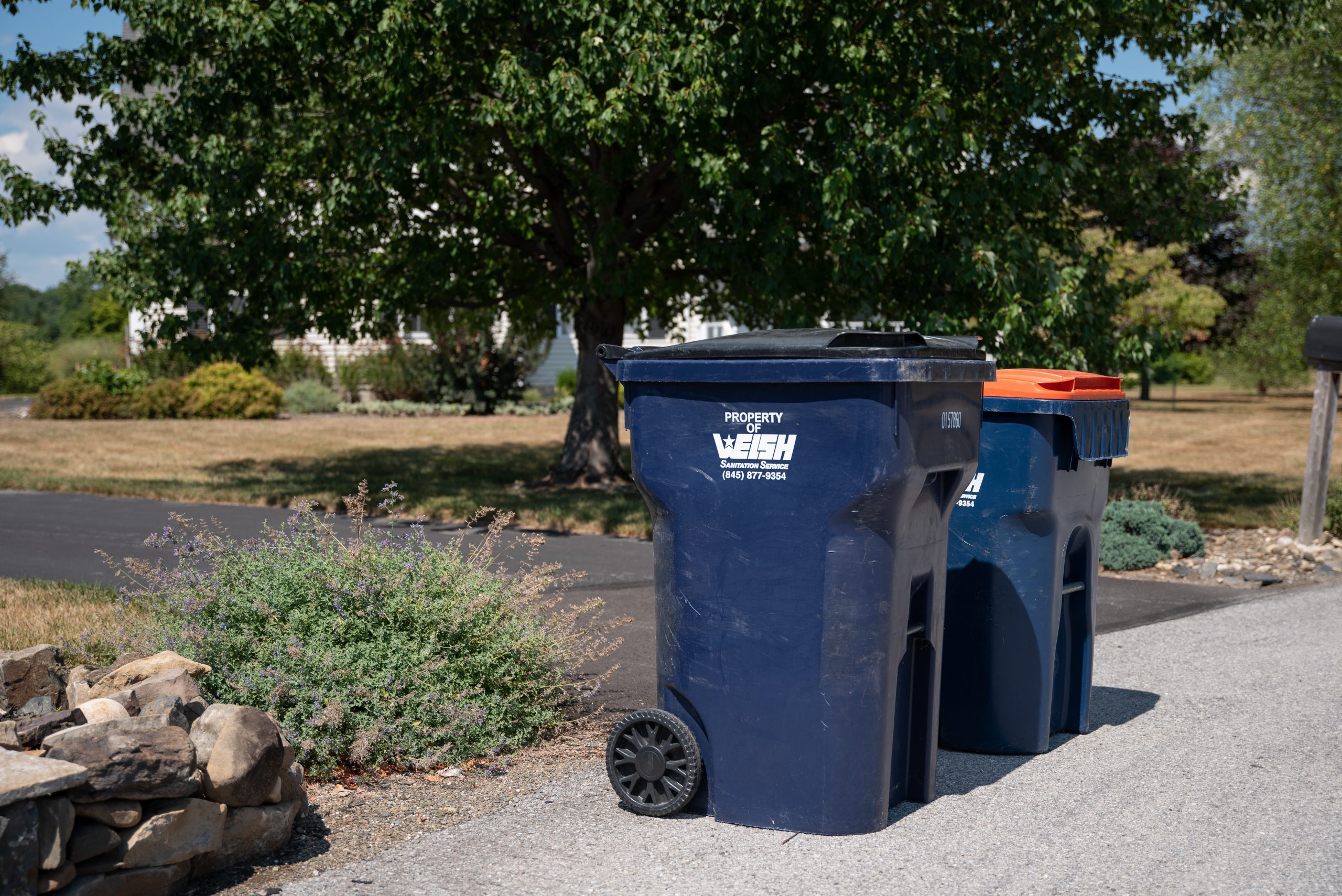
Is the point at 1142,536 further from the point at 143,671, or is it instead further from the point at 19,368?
the point at 19,368

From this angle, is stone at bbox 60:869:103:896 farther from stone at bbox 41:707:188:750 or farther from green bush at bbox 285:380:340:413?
green bush at bbox 285:380:340:413

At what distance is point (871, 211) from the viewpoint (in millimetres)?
10742

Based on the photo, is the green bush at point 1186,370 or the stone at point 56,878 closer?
the stone at point 56,878

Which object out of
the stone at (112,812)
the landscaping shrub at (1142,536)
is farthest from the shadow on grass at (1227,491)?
the stone at (112,812)

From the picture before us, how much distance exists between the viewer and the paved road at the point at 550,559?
7.11m

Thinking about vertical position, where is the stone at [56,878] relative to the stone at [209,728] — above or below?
below

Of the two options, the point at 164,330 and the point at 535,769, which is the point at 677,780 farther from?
the point at 164,330

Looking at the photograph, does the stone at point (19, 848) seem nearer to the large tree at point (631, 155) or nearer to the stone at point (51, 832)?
Answer: the stone at point (51, 832)

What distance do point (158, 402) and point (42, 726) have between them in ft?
75.9

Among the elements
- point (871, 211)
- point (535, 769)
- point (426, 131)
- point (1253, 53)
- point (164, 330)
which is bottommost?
point (535, 769)

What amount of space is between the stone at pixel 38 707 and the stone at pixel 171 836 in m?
0.91

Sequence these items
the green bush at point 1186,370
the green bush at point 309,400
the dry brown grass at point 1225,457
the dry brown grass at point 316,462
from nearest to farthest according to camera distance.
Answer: the dry brown grass at point 316,462
the dry brown grass at point 1225,457
the green bush at point 309,400
the green bush at point 1186,370

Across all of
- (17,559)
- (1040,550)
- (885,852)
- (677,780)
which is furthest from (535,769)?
(17,559)

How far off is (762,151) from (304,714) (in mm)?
7676
